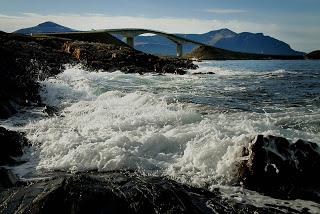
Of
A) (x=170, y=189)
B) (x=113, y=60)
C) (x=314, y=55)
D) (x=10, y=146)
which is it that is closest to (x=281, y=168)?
(x=170, y=189)

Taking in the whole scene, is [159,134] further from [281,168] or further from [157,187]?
[157,187]

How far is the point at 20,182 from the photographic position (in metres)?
10.3

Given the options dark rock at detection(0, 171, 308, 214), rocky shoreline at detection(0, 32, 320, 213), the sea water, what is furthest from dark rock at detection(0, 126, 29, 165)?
dark rock at detection(0, 171, 308, 214)

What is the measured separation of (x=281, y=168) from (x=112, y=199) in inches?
199

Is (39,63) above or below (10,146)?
above

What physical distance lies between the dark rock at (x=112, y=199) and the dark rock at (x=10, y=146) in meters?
4.23

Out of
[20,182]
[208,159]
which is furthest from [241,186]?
[20,182]

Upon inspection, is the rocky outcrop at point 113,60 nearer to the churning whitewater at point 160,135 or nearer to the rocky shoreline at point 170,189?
the churning whitewater at point 160,135

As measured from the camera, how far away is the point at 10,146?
43.3 ft

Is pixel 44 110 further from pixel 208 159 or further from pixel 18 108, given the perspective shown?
pixel 208 159

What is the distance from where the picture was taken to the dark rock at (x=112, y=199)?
7.15 m

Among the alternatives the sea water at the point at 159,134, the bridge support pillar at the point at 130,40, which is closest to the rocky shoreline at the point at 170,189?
the sea water at the point at 159,134

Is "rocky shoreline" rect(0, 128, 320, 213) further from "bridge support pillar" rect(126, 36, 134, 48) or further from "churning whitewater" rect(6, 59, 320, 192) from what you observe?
"bridge support pillar" rect(126, 36, 134, 48)

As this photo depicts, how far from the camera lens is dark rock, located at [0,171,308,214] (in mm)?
7152
